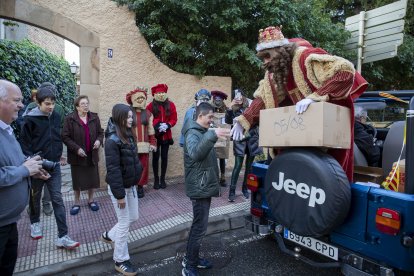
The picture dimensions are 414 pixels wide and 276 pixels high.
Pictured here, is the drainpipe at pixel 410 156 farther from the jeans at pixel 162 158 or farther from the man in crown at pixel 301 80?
the jeans at pixel 162 158

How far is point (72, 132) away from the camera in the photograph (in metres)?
4.67

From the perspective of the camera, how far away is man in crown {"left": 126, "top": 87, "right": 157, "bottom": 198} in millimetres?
5297

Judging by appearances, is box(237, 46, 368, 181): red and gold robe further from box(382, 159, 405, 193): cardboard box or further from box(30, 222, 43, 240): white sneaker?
box(30, 222, 43, 240): white sneaker

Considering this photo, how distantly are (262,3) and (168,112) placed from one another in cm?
283

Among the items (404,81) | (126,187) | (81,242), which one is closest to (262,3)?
(126,187)

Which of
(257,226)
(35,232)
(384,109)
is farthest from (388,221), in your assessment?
(35,232)

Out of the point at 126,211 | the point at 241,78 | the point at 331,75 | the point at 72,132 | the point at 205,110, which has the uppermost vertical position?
the point at 241,78

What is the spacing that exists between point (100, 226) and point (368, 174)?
3.36 meters

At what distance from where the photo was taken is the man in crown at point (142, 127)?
5.30 metres

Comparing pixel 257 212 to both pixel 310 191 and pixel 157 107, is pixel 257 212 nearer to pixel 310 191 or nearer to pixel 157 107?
pixel 310 191

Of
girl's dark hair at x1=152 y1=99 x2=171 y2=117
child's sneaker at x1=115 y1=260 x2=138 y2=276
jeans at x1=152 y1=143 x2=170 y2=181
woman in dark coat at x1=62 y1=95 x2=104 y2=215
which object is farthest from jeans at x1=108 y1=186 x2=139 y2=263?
girl's dark hair at x1=152 y1=99 x2=171 y2=117

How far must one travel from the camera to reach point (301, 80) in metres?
2.84

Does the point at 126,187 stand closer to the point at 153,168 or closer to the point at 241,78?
the point at 153,168

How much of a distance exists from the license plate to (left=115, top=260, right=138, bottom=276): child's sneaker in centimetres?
157
